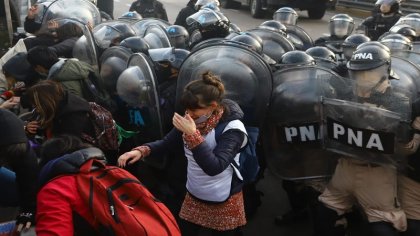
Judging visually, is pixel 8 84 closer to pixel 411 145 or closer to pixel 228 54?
pixel 228 54

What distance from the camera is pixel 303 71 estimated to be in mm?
3502

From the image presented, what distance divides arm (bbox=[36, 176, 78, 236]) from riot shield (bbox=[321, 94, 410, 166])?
5.48 ft

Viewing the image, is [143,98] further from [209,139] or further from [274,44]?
[274,44]

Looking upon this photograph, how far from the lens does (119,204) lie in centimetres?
228

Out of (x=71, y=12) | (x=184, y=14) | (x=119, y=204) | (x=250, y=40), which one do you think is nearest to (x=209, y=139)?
(x=119, y=204)

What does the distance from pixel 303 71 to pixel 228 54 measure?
55 centimetres

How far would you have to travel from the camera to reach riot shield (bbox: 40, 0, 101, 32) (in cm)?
672

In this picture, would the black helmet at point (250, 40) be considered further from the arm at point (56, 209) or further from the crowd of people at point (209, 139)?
the arm at point (56, 209)

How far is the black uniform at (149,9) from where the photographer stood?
29.4 feet

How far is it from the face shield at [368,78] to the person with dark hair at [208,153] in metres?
Answer: 0.78

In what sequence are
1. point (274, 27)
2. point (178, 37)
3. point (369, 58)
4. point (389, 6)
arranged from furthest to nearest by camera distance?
1. point (389, 6)
2. point (274, 27)
3. point (178, 37)
4. point (369, 58)

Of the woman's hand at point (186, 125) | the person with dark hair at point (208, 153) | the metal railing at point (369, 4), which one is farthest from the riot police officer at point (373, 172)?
the metal railing at point (369, 4)

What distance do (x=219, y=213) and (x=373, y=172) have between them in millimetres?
999

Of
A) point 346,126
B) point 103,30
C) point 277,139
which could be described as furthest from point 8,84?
point 346,126
